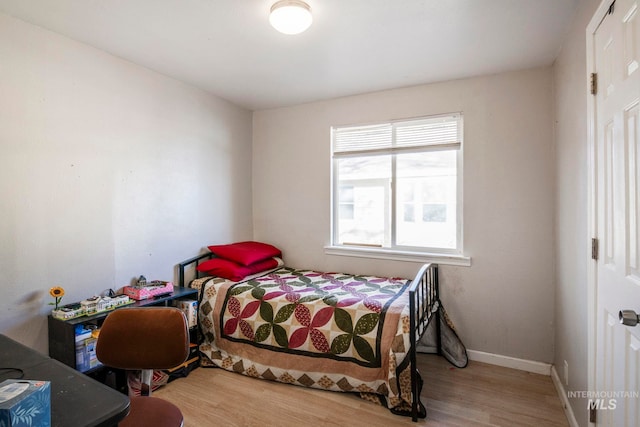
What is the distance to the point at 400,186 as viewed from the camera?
3084 mm

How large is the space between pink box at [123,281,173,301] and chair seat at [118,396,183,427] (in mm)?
1088

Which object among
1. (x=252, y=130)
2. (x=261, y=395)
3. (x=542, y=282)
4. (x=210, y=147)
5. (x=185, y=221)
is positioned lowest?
(x=261, y=395)

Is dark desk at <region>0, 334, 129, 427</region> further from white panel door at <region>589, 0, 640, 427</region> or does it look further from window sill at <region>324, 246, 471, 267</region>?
window sill at <region>324, 246, 471, 267</region>

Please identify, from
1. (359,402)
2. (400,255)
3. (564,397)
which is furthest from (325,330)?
(564,397)

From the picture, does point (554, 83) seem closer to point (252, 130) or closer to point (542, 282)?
point (542, 282)

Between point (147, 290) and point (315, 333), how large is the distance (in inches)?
50.1

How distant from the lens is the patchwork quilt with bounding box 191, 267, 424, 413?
6.83 feet

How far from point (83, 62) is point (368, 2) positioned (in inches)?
76.8

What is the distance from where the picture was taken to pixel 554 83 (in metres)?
2.46

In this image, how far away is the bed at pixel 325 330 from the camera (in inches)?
80.0

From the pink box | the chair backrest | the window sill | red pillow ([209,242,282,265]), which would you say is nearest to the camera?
the chair backrest

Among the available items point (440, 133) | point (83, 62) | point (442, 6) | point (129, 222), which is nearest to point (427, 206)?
point (440, 133)

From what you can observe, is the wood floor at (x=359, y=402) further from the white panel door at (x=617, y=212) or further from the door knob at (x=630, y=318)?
the door knob at (x=630, y=318)

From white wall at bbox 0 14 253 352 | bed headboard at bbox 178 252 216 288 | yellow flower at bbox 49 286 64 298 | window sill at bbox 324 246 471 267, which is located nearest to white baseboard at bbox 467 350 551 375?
window sill at bbox 324 246 471 267
